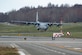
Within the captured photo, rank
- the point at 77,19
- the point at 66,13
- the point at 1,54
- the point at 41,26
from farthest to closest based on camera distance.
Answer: the point at 66,13
the point at 77,19
the point at 41,26
the point at 1,54

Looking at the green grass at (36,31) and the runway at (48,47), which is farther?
the green grass at (36,31)

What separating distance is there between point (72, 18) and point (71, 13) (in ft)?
15.8

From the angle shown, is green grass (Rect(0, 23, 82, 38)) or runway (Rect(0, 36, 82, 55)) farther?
green grass (Rect(0, 23, 82, 38))

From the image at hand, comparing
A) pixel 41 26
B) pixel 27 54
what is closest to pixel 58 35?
pixel 41 26

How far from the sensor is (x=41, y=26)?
102188 mm

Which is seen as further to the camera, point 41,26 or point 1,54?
point 41,26

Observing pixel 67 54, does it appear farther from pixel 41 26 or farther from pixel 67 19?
pixel 67 19

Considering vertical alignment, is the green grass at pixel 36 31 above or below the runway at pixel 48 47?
below

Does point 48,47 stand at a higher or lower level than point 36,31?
higher

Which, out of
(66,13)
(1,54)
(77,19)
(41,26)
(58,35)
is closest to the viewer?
(1,54)

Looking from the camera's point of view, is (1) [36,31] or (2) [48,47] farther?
(1) [36,31]

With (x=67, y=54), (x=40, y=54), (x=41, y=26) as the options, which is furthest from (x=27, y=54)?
(x=41, y=26)

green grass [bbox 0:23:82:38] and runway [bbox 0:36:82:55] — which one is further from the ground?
runway [bbox 0:36:82:55]

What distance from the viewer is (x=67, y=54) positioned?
26.7 meters
